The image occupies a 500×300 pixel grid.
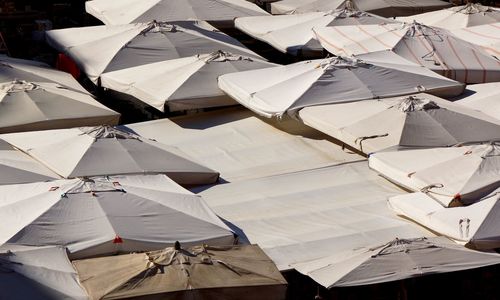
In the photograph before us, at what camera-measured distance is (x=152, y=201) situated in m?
10.2

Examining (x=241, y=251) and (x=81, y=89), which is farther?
(x=81, y=89)

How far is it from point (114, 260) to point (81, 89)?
6.10m

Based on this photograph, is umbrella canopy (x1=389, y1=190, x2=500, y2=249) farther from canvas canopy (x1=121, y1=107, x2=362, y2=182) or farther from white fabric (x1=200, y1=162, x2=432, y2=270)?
canvas canopy (x1=121, y1=107, x2=362, y2=182)

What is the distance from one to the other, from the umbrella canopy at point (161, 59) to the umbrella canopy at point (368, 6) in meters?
2.91

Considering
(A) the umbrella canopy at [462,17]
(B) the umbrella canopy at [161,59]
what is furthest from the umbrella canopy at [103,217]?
(A) the umbrella canopy at [462,17]

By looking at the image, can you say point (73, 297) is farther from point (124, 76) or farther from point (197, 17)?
point (197, 17)

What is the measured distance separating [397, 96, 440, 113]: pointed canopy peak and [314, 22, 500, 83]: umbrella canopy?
7.03ft

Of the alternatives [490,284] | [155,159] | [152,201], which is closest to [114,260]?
[152,201]

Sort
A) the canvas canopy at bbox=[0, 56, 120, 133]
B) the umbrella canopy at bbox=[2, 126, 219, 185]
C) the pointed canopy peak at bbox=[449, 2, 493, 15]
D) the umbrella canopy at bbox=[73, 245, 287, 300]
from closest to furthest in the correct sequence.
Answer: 1. the umbrella canopy at bbox=[73, 245, 287, 300]
2. the umbrella canopy at bbox=[2, 126, 219, 185]
3. the canvas canopy at bbox=[0, 56, 120, 133]
4. the pointed canopy peak at bbox=[449, 2, 493, 15]

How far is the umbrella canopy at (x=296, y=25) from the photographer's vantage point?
17.1 metres

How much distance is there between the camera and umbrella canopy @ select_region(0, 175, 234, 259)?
943 cm

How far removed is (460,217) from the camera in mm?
10172

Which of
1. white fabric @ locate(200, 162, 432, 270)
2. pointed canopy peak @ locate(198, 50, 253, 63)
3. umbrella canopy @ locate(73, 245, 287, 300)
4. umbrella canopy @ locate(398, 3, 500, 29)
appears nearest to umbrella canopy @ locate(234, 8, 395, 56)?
umbrella canopy @ locate(398, 3, 500, 29)

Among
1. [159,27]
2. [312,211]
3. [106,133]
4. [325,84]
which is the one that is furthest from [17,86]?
[312,211]
